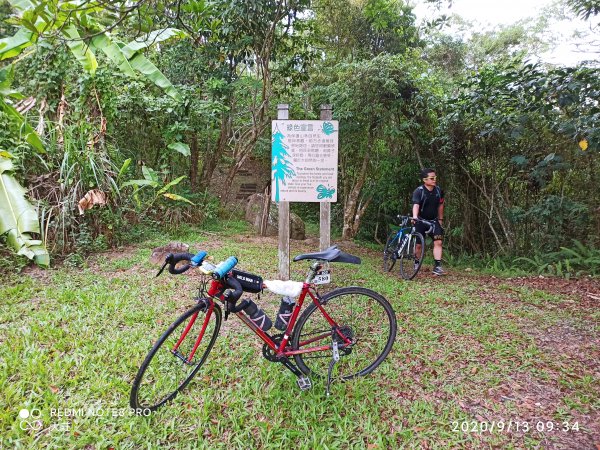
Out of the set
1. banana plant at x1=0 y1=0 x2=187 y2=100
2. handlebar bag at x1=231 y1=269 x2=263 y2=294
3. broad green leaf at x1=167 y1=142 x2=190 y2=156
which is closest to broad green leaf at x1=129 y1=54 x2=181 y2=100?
banana plant at x1=0 y1=0 x2=187 y2=100

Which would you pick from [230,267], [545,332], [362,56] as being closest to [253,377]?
[230,267]

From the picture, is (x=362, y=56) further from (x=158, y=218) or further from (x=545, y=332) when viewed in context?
(x=545, y=332)

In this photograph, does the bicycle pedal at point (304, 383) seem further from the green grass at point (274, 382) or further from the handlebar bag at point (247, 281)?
the handlebar bag at point (247, 281)

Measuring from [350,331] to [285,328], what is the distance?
510mm

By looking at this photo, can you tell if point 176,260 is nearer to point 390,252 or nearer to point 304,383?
point 304,383

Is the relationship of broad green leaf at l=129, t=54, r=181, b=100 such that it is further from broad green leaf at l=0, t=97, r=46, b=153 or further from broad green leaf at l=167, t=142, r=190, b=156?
broad green leaf at l=167, t=142, r=190, b=156

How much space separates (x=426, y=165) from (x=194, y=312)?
6544 millimetres

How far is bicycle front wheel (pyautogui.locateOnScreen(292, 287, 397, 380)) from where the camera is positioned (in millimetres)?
2711

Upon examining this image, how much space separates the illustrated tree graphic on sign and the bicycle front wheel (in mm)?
1966

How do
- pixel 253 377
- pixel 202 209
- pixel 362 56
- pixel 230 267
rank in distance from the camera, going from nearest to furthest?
pixel 230 267, pixel 253 377, pixel 202 209, pixel 362 56

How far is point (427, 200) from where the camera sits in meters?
5.45

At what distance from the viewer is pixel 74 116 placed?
6137mm

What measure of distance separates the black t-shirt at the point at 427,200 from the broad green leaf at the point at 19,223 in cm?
496

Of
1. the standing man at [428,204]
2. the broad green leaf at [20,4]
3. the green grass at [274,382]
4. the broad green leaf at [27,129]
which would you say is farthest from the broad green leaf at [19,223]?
the standing man at [428,204]
